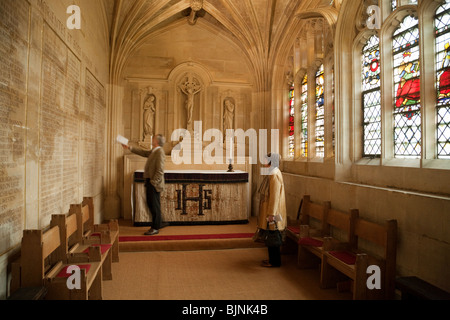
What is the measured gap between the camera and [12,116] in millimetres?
2580

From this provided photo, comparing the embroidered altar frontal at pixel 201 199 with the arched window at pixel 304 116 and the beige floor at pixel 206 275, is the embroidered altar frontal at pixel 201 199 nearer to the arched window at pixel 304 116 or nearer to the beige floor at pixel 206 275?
the beige floor at pixel 206 275

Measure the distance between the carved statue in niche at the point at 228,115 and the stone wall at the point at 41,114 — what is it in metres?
3.66

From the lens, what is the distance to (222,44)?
824 cm

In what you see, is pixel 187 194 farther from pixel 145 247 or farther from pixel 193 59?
pixel 193 59

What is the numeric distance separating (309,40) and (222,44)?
285cm

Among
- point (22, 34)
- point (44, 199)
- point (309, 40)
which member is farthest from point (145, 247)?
point (309, 40)

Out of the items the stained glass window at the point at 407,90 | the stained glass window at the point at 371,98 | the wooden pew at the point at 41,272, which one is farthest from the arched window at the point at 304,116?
the wooden pew at the point at 41,272

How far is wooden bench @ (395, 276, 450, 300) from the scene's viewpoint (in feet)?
7.99

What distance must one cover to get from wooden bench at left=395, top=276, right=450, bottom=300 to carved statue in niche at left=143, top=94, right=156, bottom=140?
639cm

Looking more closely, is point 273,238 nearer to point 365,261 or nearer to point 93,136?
point 365,261

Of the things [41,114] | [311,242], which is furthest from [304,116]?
[41,114]

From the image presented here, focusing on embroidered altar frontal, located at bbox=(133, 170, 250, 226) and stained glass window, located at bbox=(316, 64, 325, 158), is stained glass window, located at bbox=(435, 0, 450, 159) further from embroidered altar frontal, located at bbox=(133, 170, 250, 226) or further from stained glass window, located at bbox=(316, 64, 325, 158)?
embroidered altar frontal, located at bbox=(133, 170, 250, 226)

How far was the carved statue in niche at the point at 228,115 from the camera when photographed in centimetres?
818

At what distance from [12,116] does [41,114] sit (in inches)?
25.5
